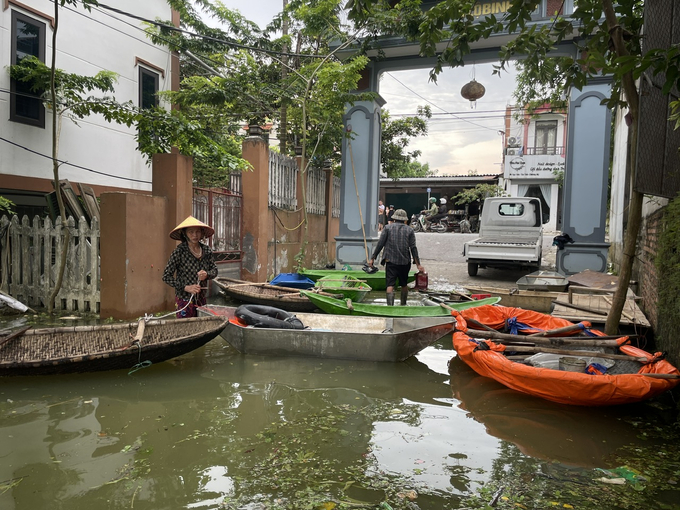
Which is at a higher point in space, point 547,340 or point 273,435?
point 547,340

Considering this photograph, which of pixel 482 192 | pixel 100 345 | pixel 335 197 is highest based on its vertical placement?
pixel 482 192

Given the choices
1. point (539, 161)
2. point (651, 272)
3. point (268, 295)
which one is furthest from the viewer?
point (539, 161)

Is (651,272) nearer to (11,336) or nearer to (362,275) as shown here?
(362,275)

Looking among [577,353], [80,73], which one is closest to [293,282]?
[577,353]

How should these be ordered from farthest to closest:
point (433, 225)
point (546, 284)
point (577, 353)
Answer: point (433, 225)
point (546, 284)
point (577, 353)

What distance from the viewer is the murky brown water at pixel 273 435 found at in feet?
10.2

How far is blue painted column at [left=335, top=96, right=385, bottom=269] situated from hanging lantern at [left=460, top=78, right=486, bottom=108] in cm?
236

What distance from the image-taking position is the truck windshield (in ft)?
47.9

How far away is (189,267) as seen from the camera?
640cm

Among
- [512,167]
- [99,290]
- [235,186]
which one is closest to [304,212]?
[235,186]

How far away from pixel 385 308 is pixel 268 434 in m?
3.89

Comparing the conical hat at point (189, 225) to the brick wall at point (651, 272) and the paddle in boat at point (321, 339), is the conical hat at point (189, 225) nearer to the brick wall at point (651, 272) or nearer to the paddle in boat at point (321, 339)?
the paddle in boat at point (321, 339)

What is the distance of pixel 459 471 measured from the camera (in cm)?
343

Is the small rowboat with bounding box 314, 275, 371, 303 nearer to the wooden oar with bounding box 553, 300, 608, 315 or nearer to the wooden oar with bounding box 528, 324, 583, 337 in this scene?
the wooden oar with bounding box 553, 300, 608, 315
